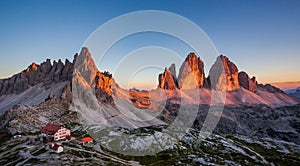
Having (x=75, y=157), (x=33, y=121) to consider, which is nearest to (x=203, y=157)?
(x=75, y=157)

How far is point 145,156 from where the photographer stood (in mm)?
107688

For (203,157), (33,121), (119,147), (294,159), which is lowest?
(294,159)

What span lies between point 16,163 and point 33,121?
9282 centimetres

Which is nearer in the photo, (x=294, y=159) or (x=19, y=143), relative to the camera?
(x=19, y=143)

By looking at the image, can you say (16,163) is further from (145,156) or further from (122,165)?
(145,156)

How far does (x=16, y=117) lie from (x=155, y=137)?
111172mm

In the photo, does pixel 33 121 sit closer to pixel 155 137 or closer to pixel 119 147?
pixel 119 147

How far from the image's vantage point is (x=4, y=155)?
88812mm

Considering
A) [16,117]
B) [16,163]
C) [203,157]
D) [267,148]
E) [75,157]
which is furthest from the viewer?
[267,148]

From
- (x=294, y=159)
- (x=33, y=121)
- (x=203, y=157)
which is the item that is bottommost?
(x=294, y=159)

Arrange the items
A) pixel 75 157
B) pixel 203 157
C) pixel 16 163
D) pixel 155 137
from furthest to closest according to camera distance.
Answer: pixel 155 137 → pixel 203 157 → pixel 75 157 → pixel 16 163

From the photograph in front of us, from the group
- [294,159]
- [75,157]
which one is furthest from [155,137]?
[294,159]

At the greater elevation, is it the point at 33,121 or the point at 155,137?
the point at 33,121

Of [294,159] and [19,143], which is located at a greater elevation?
[19,143]
